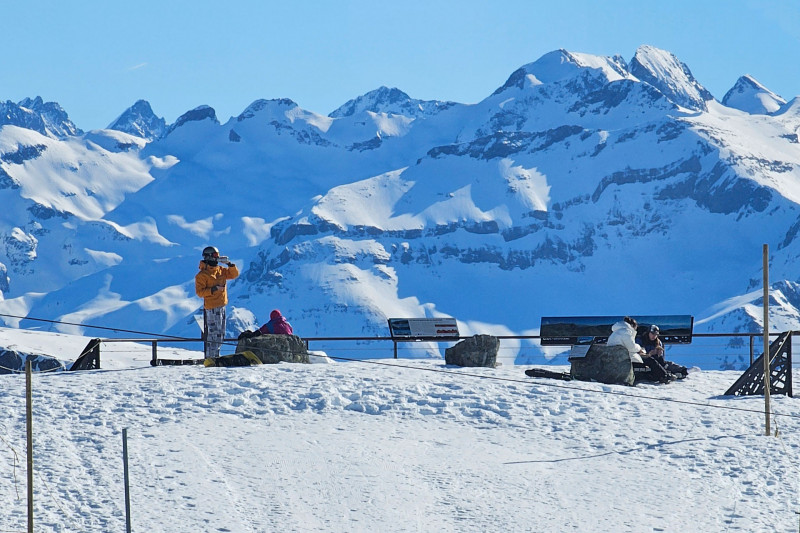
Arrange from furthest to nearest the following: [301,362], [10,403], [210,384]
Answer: [301,362], [210,384], [10,403]

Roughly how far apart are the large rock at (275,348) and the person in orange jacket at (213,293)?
1.61ft

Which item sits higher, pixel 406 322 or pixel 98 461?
pixel 406 322

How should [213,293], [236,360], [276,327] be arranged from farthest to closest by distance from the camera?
1. [276,327]
2. [213,293]
3. [236,360]

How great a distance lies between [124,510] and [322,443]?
11.8 feet

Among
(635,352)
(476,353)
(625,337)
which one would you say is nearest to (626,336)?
(625,337)

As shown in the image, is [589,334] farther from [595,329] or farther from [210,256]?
[210,256]

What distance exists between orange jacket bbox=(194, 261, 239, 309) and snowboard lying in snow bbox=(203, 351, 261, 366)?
1175mm

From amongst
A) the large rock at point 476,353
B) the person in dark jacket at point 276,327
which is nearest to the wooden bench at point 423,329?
the large rock at point 476,353

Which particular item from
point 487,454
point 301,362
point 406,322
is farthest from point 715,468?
point 406,322

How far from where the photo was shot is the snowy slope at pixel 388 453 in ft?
44.4

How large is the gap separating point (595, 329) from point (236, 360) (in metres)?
8.17

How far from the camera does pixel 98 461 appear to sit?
1499 centimetres

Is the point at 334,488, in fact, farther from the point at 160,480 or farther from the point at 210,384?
the point at 210,384

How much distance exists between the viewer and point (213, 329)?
22.5 metres
